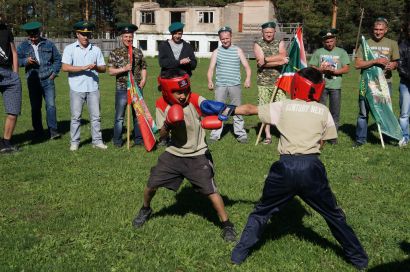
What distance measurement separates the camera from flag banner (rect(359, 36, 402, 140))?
8984 millimetres

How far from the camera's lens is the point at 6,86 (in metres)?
8.23

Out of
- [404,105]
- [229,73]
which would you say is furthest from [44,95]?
[404,105]

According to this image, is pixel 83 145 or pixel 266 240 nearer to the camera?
pixel 266 240

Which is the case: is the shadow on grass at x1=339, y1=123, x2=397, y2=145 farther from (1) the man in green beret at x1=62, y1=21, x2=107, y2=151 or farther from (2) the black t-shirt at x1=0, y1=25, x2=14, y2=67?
(2) the black t-shirt at x1=0, y1=25, x2=14, y2=67

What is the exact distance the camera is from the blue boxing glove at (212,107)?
174 inches

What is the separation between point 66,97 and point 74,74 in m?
8.27

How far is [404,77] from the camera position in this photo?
29.6 feet

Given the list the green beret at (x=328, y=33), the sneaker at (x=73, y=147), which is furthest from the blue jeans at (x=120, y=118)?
the green beret at (x=328, y=33)

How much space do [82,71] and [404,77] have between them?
20.9 feet

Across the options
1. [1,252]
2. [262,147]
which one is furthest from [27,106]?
[1,252]

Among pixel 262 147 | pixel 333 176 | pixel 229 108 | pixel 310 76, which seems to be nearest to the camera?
pixel 310 76

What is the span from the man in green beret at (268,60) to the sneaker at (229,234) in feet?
15.6

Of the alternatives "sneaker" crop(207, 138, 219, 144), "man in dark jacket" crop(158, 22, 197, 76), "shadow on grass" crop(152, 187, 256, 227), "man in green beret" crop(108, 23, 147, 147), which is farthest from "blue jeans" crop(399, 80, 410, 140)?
"man in green beret" crop(108, 23, 147, 147)

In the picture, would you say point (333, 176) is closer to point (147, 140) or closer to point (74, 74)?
point (147, 140)
